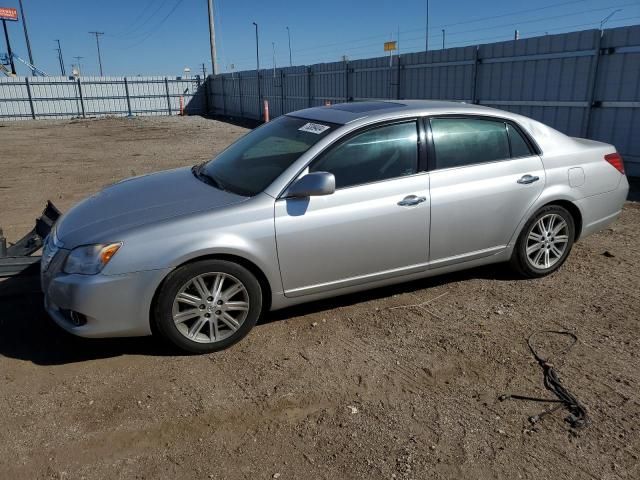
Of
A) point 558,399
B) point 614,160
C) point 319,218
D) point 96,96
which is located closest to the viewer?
point 558,399

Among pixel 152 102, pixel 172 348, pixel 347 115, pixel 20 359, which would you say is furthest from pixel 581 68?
pixel 152 102

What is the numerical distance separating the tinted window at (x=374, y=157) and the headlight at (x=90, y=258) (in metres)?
1.50

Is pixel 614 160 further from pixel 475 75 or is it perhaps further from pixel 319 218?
pixel 475 75

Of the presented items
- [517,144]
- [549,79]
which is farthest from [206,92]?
[517,144]

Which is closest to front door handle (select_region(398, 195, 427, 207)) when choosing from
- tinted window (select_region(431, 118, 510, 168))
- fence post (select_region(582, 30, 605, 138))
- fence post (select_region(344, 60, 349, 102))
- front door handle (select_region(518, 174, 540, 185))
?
tinted window (select_region(431, 118, 510, 168))

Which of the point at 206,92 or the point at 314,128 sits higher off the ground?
the point at 314,128

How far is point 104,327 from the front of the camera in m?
3.43

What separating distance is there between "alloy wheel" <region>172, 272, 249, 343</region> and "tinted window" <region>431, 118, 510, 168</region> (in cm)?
189

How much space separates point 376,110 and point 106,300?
2495 millimetres

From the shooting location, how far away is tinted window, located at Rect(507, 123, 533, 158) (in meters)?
4.61

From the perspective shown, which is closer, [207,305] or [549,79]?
[207,305]

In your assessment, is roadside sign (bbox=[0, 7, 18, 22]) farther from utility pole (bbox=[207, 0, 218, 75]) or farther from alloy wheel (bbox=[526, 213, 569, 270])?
alloy wheel (bbox=[526, 213, 569, 270])

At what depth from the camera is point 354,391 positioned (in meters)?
3.27

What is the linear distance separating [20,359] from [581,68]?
9.91 metres
